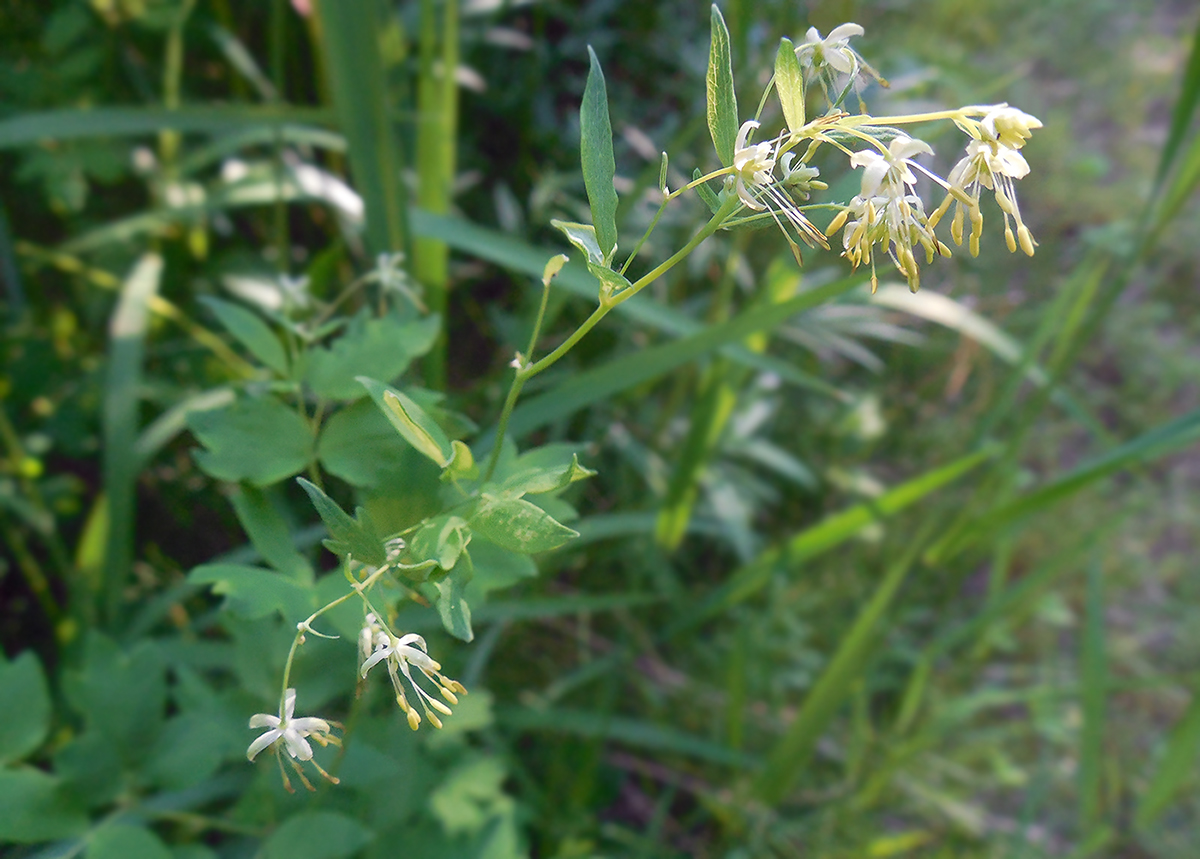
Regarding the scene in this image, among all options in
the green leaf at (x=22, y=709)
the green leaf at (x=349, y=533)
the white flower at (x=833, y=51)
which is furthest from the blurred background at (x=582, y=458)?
the white flower at (x=833, y=51)

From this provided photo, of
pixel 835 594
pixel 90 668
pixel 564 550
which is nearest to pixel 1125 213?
pixel 835 594

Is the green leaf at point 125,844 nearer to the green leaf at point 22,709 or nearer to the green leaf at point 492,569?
the green leaf at point 22,709

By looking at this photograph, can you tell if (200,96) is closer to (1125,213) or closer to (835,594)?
(835,594)

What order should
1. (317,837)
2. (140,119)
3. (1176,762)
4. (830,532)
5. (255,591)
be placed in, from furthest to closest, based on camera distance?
(1176,762) < (830,532) < (140,119) < (317,837) < (255,591)

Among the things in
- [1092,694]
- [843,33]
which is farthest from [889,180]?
[1092,694]

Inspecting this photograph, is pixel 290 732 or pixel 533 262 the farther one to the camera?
pixel 533 262

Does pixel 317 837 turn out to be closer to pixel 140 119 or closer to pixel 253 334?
pixel 253 334

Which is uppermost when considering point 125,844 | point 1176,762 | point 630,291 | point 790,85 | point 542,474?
point 790,85
